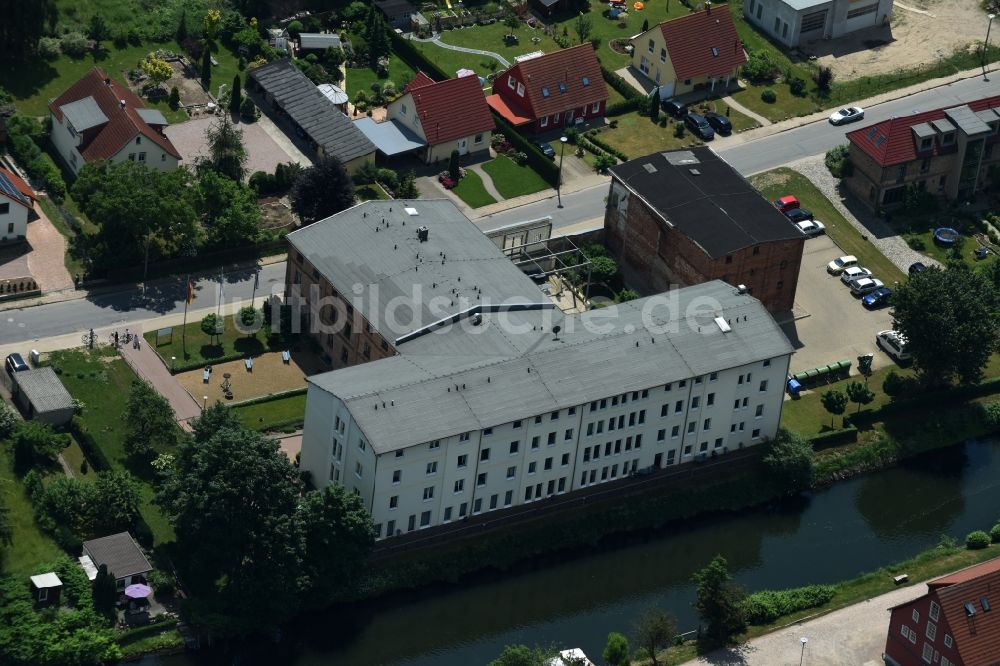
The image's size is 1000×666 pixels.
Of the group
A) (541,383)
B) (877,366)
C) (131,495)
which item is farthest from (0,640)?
(877,366)

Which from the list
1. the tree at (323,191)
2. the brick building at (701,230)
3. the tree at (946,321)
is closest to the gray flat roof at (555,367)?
the brick building at (701,230)

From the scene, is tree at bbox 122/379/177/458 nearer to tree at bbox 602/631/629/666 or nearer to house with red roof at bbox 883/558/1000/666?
tree at bbox 602/631/629/666

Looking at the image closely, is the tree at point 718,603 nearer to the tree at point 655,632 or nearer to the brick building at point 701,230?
the tree at point 655,632

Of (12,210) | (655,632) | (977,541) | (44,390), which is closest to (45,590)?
(44,390)

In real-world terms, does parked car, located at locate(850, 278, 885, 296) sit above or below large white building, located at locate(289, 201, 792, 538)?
below

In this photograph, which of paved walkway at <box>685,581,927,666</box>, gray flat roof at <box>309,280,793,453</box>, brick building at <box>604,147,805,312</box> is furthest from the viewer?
brick building at <box>604,147,805,312</box>

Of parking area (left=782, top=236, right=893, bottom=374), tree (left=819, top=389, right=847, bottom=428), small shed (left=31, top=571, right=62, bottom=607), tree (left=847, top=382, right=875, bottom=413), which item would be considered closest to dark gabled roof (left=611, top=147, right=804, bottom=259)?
parking area (left=782, top=236, right=893, bottom=374)
